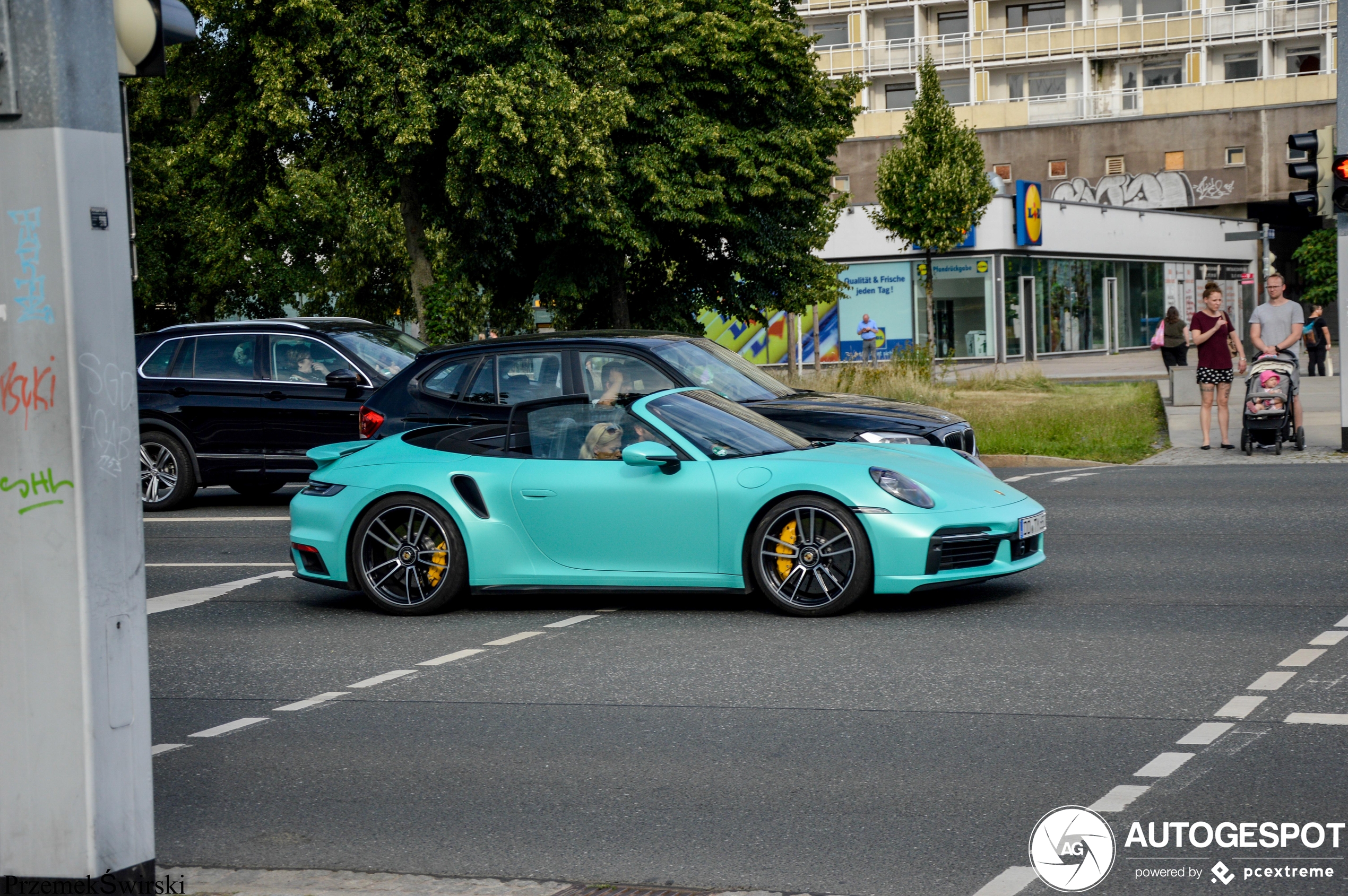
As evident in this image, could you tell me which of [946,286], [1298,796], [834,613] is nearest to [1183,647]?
[834,613]

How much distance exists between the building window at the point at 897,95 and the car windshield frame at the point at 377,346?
191 feet

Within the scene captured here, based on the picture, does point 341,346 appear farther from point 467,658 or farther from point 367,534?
point 467,658

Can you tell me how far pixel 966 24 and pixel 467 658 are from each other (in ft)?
219

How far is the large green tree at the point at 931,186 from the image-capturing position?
4203cm

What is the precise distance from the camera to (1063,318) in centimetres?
5200

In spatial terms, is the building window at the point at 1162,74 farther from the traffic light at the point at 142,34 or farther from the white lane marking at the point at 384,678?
the traffic light at the point at 142,34

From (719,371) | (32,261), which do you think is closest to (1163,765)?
(32,261)

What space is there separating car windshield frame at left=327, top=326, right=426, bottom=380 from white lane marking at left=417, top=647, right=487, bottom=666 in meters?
7.07

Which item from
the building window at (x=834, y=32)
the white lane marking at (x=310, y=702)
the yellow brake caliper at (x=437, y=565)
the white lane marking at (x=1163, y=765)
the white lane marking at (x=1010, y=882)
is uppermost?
the building window at (x=834, y=32)

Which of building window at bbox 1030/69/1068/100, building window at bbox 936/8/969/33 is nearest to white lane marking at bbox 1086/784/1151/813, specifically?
building window at bbox 1030/69/1068/100

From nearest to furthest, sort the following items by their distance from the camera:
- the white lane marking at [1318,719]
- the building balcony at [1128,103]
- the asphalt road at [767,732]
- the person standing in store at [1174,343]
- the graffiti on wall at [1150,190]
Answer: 1. the asphalt road at [767,732]
2. the white lane marking at [1318,719]
3. the person standing in store at [1174,343]
4. the building balcony at [1128,103]
5. the graffiti on wall at [1150,190]

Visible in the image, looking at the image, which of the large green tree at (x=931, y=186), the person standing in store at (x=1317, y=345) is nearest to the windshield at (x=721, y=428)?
the person standing in store at (x=1317, y=345)

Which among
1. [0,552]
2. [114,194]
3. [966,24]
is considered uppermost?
[966,24]

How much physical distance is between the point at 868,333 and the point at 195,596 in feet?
116
